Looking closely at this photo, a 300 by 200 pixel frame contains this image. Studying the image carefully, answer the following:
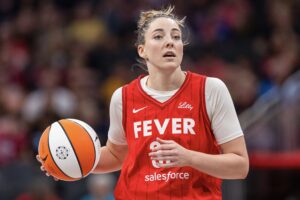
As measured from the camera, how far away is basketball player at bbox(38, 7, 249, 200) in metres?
5.11

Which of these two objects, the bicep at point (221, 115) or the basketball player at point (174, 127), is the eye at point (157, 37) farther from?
the bicep at point (221, 115)

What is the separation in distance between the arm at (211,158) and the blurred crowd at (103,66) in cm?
395

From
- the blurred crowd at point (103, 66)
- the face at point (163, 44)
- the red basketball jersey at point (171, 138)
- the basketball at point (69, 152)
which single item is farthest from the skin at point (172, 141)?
the blurred crowd at point (103, 66)

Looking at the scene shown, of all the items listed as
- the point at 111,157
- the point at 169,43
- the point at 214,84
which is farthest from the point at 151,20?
the point at 111,157

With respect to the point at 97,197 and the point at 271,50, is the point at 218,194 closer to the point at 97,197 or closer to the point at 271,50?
the point at 97,197

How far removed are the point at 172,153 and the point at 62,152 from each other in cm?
95

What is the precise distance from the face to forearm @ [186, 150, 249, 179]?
661 mm

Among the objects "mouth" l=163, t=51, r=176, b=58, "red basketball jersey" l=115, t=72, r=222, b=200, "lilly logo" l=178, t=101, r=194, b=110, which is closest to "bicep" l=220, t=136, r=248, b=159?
"red basketball jersey" l=115, t=72, r=222, b=200

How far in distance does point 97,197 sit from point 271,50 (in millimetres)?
3844

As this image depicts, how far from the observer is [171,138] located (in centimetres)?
511

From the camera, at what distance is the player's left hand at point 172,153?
15.6ft

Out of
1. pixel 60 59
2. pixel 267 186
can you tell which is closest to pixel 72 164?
pixel 267 186

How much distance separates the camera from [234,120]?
515cm

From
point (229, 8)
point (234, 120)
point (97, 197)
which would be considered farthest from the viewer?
point (229, 8)
